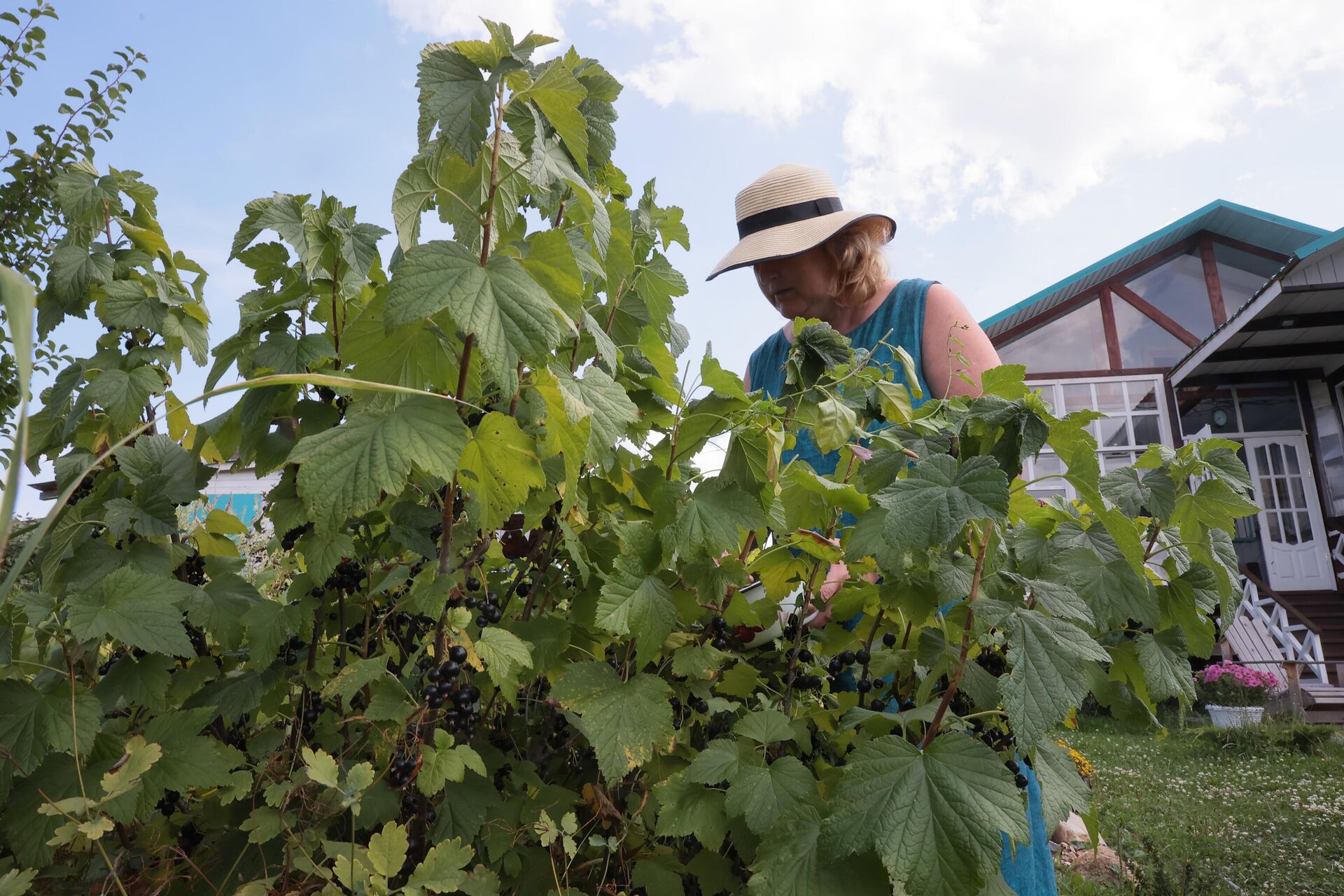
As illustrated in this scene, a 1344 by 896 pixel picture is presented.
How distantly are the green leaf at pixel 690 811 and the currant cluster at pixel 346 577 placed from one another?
1.78 feet

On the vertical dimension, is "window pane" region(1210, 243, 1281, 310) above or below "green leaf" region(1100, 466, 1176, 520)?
above

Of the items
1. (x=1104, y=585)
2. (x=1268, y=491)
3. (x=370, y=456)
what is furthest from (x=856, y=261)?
(x=1268, y=491)

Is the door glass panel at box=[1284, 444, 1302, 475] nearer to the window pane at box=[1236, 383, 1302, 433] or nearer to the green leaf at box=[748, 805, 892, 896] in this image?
the window pane at box=[1236, 383, 1302, 433]

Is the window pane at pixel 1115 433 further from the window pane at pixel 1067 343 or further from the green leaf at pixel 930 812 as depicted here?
the green leaf at pixel 930 812

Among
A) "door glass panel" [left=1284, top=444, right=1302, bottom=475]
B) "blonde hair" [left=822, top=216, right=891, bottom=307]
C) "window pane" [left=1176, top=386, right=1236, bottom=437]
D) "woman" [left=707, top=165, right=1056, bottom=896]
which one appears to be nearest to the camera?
"woman" [left=707, top=165, right=1056, bottom=896]

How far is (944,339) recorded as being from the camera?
7.50 feet

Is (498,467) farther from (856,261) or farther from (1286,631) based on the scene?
(1286,631)

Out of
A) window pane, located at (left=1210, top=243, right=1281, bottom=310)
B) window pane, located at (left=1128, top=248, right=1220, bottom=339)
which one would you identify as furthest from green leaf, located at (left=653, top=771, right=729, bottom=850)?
window pane, located at (left=1210, top=243, right=1281, bottom=310)

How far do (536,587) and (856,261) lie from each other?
152 centimetres

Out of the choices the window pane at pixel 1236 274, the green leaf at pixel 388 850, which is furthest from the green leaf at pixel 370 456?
the window pane at pixel 1236 274

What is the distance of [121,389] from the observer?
1429mm

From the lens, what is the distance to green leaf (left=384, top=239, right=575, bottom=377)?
0.91 metres

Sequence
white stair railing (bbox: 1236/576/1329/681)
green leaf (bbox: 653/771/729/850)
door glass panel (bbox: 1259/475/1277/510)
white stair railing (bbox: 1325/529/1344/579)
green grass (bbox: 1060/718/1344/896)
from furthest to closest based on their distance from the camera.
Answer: door glass panel (bbox: 1259/475/1277/510) < white stair railing (bbox: 1325/529/1344/579) < white stair railing (bbox: 1236/576/1329/681) < green grass (bbox: 1060/718/1344/896) < green leaf (bbox: 653/771/729/850)

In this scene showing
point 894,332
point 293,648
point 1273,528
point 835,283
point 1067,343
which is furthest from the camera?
point 1067,343
